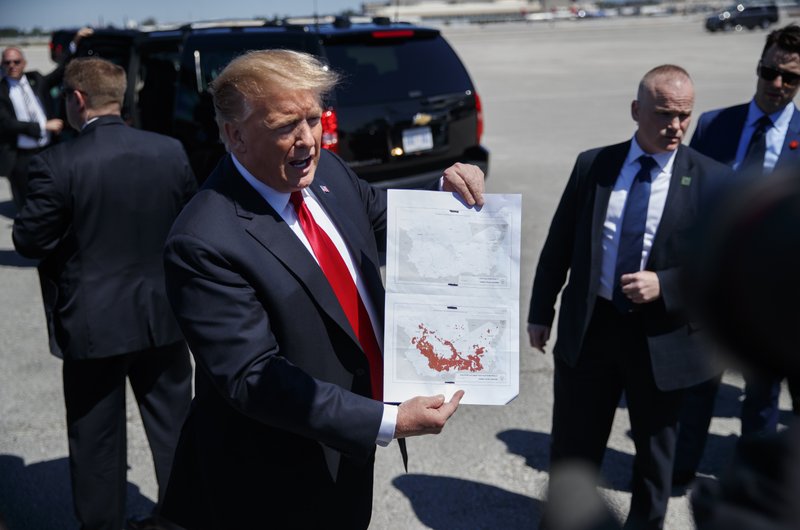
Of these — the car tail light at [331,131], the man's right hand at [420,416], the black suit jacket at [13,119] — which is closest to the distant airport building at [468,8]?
the black suit jacket at [13,119]

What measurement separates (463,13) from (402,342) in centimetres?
10688

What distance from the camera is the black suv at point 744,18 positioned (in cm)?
4447

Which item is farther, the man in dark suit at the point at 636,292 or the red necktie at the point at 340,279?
the man in dark suit at the point at 636,292

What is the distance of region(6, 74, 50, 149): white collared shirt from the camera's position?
25.8ft

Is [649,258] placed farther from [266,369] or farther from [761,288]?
[761,288]

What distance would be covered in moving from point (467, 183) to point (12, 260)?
7.35 meters

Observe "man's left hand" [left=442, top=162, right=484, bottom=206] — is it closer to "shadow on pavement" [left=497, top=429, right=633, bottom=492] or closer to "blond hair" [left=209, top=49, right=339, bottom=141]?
"blond hair" [left=209, top=49, right=339, bottom=141]

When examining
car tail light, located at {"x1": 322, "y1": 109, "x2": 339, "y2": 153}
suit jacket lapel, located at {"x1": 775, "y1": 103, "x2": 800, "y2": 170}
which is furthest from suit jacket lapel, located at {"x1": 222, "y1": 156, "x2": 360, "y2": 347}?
car tail light, located at {"x1": 322, "y1": 109, "x2": 339, "y2": 153}

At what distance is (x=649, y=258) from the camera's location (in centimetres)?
314

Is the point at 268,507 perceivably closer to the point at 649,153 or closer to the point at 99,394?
the point at 99,394

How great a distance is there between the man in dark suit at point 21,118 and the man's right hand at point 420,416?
653cm

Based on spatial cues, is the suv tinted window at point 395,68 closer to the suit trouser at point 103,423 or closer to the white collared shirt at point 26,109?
the white collared shirt at point 26,109

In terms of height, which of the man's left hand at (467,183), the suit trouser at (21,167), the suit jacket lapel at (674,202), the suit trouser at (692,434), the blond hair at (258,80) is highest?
the blond hair at (258,80)

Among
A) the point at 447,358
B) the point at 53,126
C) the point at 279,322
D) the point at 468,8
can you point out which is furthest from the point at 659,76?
the point at 468,8
